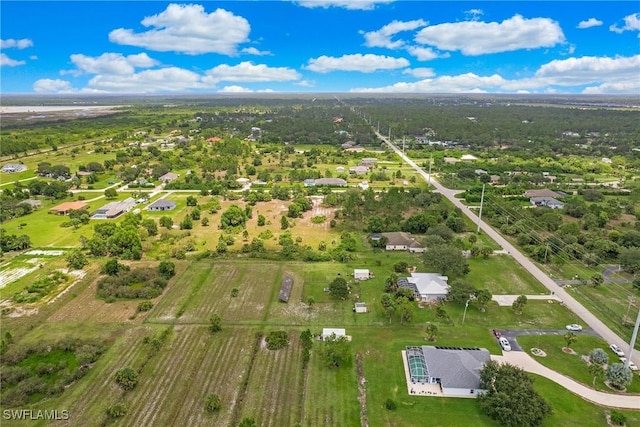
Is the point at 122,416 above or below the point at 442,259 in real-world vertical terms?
below

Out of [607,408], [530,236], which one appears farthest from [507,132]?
[607,408]

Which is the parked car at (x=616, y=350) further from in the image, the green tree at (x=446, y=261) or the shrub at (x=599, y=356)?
the green tree at (x=446, y=261)

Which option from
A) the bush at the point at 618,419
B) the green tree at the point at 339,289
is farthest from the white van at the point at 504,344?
the green tree at the point at 339,289

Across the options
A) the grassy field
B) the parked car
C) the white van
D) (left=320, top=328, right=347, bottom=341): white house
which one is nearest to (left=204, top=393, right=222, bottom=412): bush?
the grassy field

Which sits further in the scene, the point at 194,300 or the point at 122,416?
the point at 194,300

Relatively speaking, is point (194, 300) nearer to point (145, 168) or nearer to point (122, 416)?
point (122, 416)

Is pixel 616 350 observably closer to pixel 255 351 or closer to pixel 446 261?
pixel 446 261
